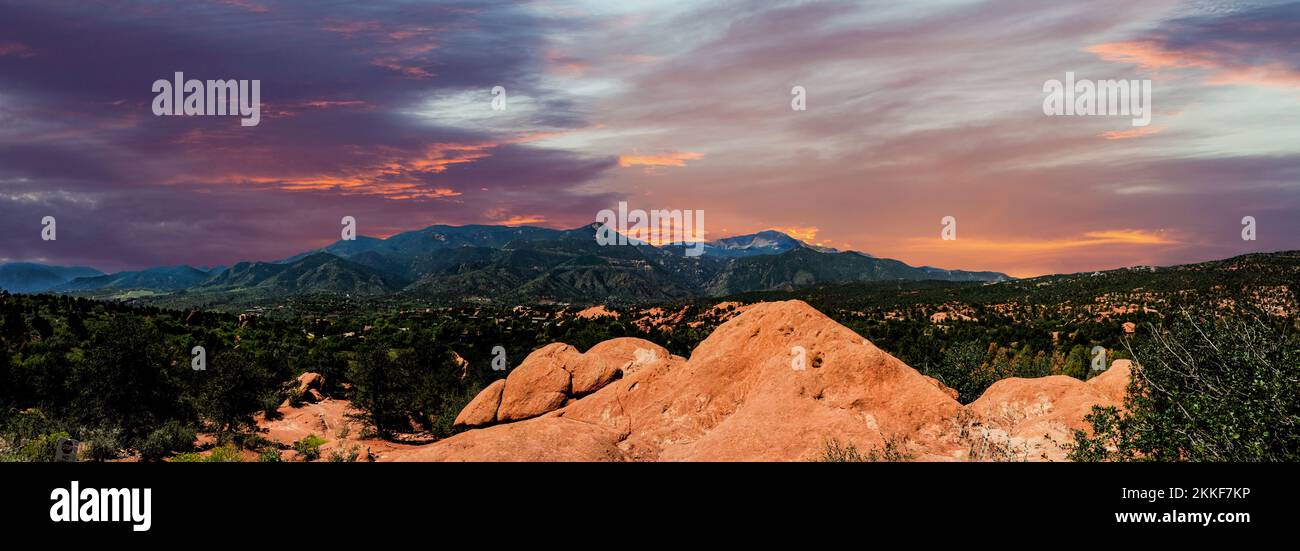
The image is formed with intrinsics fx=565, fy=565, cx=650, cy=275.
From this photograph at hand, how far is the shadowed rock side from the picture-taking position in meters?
24.9

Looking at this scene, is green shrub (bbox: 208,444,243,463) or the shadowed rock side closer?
the shadowed rock side

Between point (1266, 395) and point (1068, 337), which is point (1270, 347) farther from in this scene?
point (1068, 337)

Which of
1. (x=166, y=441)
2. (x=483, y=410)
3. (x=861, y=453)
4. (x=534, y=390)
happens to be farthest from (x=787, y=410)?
(x=166, y=441)

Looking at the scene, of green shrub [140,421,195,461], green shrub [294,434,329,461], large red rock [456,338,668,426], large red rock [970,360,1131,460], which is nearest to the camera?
large red rock [970,360,1131,460]

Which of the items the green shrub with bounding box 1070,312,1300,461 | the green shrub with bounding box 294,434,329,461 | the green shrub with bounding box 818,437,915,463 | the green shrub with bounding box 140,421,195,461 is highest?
the green shrub with bounding box 1070,312,1300,461

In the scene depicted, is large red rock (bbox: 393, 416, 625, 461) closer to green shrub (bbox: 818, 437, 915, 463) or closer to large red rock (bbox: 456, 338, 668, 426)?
green shrub (bbox: 818, 437, 915, 463)

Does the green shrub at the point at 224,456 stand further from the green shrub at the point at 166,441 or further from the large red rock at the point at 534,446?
the large red rock at the point at 534,446

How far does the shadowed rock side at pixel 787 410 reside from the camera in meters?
24.9

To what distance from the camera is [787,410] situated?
90.3 ft

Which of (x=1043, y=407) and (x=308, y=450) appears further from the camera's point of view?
(x=308, y=450)

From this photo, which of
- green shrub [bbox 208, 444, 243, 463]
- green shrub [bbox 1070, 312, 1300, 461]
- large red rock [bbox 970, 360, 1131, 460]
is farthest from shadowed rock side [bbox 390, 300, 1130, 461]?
green shrub [bbox 208, 444, 243, 463]

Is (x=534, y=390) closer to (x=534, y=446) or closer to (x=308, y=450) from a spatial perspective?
(x=308, y=450)

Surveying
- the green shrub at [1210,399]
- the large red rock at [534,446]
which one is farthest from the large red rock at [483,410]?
the green shrub at [1210,399]
